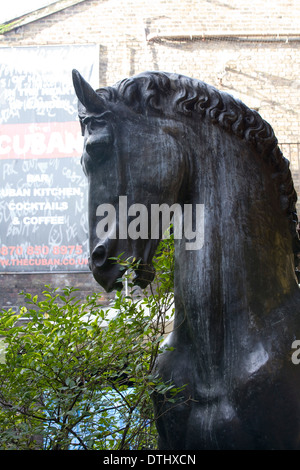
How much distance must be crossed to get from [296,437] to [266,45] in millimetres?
12201

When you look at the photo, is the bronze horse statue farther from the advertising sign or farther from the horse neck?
the advertising sign

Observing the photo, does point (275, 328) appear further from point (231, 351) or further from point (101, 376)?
point (101, 376)

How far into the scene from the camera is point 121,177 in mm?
1413

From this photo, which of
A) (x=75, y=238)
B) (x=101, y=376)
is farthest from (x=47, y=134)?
(x=101, y=376)

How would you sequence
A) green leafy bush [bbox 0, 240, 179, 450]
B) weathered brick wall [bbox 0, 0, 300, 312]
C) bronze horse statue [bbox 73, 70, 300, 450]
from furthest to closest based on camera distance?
weathered brick wall [bbox 0, 0, 300, 312] → green leafy bush [bbox 0, 240, 179, 450] → bronze horse statue [bbox 73, 70, 300, 450]

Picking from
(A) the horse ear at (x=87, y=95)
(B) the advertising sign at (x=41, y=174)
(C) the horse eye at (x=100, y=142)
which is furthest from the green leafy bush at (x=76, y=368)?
(B) the advertising sign at (x=41, y=174)

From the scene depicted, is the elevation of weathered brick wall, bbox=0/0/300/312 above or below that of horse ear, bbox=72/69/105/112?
above

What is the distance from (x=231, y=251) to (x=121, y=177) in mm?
347

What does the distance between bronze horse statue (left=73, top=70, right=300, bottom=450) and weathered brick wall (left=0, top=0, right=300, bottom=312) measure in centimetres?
1093

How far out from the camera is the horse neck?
4.56 ft

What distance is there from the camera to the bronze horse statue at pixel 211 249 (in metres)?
1.31

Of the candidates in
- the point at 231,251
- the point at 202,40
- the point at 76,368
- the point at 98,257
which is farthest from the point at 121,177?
the point at 202,40

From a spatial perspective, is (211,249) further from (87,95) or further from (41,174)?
(41,174)

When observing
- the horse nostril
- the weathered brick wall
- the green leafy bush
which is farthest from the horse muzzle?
the weathered brick wall
